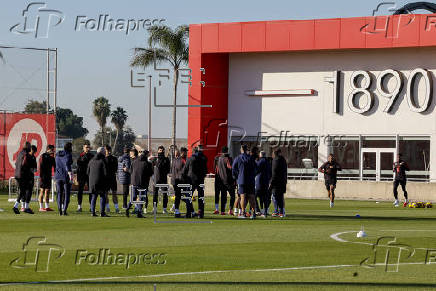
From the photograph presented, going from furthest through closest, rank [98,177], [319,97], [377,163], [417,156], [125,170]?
[319,97]
[377,163]
[417,156]
[125,170]
[98,177]

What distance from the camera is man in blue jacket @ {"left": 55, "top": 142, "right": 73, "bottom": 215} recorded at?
25656 mm

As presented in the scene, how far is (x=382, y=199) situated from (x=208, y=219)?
19520mm

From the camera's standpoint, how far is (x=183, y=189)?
25.3m

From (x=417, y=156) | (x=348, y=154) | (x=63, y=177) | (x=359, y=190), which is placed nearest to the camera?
(x=63, y=177)

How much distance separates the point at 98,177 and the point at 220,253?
1000 centimetres

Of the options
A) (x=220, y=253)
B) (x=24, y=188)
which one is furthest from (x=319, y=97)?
(x=220, y=253)

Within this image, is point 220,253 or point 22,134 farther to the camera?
point 22,134

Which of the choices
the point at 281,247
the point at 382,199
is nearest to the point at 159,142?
the point at 382,199

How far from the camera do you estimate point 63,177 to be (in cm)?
2591

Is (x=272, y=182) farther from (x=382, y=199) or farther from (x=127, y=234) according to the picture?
(x=382, y=199)

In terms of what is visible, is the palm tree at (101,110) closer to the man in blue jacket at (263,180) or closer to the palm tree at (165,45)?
the palm tree at (165,45)

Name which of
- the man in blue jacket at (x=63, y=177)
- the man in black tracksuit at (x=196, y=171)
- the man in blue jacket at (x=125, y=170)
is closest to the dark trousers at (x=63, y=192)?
the man in blue jacket at (x=63, y=177)

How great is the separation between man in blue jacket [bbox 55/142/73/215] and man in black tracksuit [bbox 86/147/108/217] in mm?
803

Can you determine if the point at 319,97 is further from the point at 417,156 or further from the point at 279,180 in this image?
the point at 279,180
